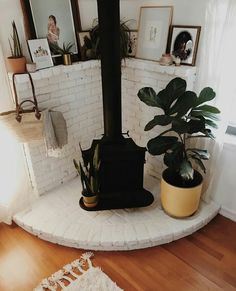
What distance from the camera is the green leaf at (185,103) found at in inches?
71.6

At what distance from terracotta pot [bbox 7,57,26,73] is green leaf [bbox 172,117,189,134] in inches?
47.6

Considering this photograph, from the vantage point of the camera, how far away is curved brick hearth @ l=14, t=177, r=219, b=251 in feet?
6.50

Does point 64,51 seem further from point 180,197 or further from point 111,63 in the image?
point 180,197

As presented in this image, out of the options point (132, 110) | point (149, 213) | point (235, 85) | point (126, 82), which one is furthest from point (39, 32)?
point (149, 213)

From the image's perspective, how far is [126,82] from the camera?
2555 mm

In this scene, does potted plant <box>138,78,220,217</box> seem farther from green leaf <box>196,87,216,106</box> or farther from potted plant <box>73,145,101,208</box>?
potted plant <box>73,145,101,208</box>

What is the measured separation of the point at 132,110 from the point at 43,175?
1094 mm

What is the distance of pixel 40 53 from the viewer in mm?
2047

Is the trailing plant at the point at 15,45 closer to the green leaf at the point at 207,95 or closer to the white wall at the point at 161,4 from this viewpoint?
the white wall at the point at 161,4

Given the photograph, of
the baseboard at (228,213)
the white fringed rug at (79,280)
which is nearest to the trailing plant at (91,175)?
the white fringed rug at (79,280)

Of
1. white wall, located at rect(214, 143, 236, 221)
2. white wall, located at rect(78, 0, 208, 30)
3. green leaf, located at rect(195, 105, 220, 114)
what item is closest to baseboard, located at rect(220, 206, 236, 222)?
white wall, located at rect(214, 143, 236, 221)

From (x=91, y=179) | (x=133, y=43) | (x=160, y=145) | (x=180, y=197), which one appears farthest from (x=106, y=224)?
(x=133, y=43)

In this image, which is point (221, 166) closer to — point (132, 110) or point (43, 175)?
point (132, 110)

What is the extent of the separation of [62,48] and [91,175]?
3.75 feet
